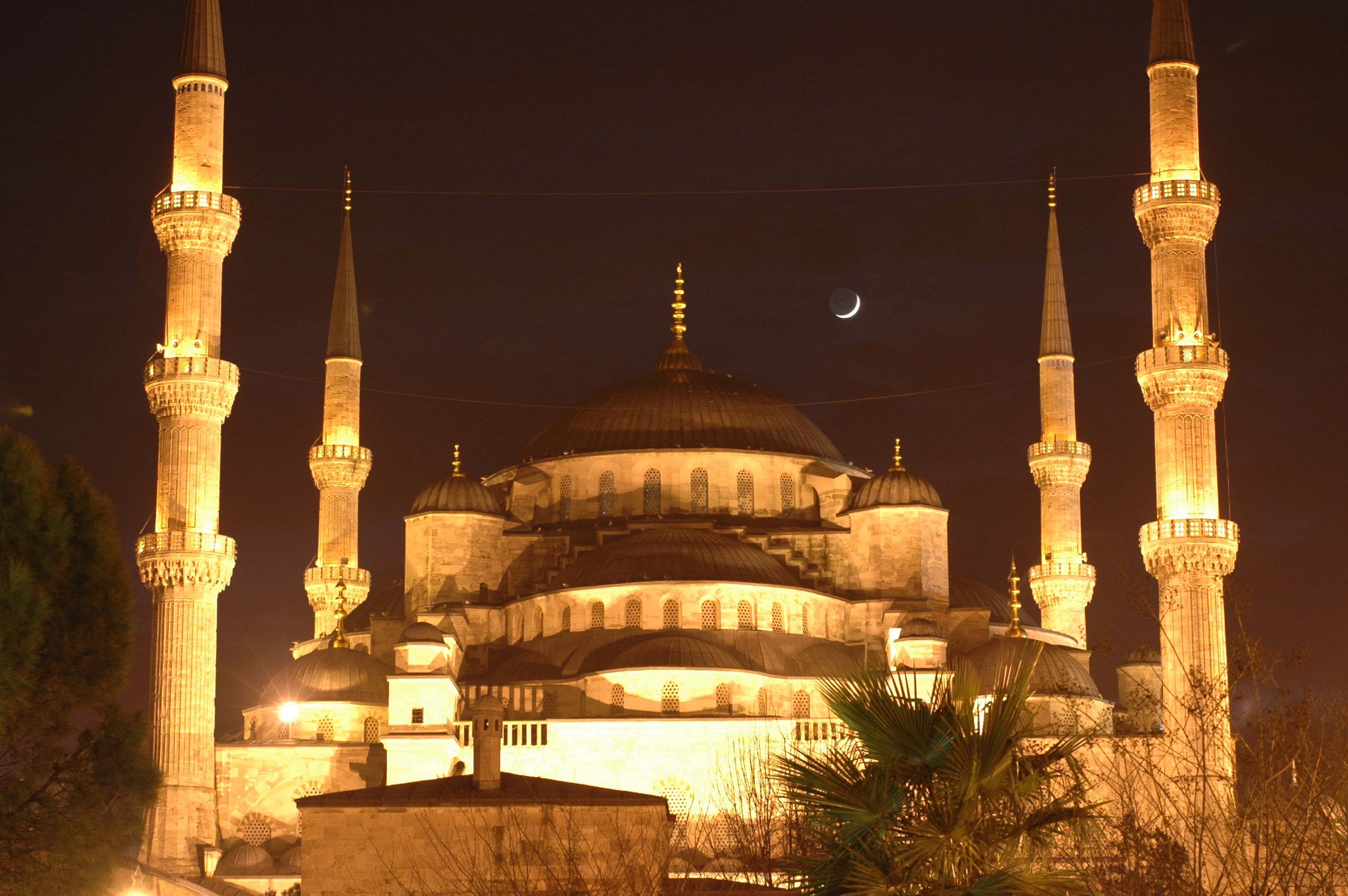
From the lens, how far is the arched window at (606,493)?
49781 millimetres

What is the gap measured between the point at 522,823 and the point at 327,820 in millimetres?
2826

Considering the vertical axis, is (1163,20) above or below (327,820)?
above

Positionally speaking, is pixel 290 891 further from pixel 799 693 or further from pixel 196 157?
pixel 196 157

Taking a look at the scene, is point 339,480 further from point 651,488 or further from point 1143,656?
point 1143,656

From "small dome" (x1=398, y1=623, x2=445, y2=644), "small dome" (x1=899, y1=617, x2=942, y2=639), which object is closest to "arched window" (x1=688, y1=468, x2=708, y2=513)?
"small dome" (x1=899, y1=617, x2=942, y2=639)

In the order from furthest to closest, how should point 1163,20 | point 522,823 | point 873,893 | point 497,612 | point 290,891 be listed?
point 497,612 < point 1163,20 < point 290,891 < point 522,823 < point 873,893

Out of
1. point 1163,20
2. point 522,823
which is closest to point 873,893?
point 522,823

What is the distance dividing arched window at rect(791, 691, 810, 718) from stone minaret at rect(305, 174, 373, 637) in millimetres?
11863

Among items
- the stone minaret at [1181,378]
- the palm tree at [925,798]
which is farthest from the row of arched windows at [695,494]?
the palm tree at [925,798]

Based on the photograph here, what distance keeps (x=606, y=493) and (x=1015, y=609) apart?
32.7 feet

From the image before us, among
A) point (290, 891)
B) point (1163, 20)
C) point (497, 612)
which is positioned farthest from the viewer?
point (497, 612)

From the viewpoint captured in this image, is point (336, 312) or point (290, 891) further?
point (336, 312)

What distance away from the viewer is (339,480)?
5031cm

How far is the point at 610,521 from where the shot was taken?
49.0m
